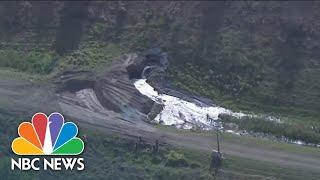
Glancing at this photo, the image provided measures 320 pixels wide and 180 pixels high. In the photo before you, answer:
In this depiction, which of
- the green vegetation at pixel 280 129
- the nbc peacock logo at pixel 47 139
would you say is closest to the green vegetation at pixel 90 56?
the nbc peacock logo at pixel 47 139

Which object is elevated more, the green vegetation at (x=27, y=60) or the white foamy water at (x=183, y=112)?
the green vegetation at (x=27, y=60)

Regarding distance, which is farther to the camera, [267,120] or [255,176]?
[267,120]

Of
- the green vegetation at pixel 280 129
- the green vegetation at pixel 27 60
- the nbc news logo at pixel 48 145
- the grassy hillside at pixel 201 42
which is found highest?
the grassy hillside at pixel 201 42

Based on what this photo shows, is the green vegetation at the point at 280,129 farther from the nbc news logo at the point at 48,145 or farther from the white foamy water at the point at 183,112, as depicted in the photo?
the nbc news logo at the point at 48,145

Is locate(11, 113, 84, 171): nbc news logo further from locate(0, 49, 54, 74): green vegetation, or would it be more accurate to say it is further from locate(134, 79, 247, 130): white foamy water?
locate(0, 49, 54, 74): green vegetation

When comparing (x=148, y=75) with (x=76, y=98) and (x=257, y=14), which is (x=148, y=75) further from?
(x=257, y=14)

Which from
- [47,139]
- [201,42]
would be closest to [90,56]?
[201,42]

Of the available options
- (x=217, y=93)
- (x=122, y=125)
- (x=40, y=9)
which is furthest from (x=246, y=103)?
(x=40, y=9)
